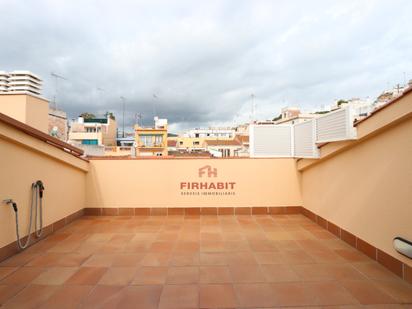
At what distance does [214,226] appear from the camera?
12.7ft

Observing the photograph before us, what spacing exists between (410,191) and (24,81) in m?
15.2

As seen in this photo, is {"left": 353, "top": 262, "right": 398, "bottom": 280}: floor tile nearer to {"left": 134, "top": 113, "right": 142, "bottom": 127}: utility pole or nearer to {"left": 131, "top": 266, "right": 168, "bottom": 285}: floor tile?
{"left": 131, "top": 266, "right": 168, "bottom": 285}: floor tile

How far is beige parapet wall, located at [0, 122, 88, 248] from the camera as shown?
2.65 meters

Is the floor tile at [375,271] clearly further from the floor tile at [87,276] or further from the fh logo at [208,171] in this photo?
the fh logo at [208,171]

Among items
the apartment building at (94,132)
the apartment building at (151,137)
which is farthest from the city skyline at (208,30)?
the apartment building at (94,132)

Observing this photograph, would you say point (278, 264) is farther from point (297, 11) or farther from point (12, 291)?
point (297, 11)

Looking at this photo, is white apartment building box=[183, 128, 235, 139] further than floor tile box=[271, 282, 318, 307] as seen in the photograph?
Yes

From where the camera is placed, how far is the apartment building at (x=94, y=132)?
3403 cm

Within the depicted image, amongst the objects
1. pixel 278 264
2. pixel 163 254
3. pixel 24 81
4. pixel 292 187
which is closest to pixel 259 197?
pixel 292 187

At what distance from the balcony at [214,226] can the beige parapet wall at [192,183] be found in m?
0.02

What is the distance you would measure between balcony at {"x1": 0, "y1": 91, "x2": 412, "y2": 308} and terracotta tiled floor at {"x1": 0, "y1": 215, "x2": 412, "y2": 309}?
0.6 inches

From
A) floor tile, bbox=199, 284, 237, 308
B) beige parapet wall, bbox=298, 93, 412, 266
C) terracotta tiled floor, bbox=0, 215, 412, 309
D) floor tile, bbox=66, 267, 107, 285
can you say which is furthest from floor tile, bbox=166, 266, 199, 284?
beige parapet wall, bbox=298, 93, 412, 266

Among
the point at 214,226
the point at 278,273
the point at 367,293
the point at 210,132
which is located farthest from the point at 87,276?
the point at 210,132

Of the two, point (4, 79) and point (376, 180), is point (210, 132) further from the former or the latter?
point (376, 180)
